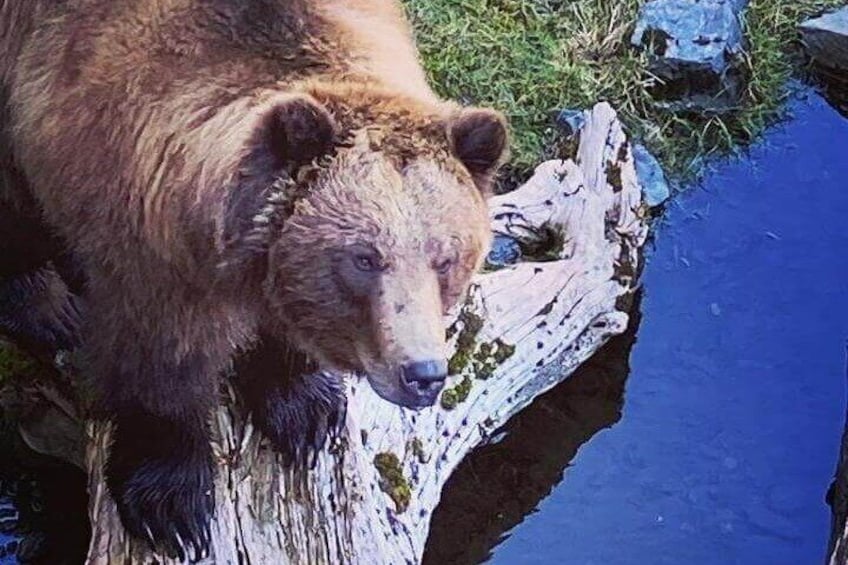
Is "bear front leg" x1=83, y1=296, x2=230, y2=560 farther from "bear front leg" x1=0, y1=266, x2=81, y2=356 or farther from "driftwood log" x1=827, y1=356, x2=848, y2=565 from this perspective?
"driftwood log" x1=827, y1=356, x2=848, y2=565

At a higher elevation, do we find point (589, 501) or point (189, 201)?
point (189, 201)

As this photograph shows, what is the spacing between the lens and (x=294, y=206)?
3.09m

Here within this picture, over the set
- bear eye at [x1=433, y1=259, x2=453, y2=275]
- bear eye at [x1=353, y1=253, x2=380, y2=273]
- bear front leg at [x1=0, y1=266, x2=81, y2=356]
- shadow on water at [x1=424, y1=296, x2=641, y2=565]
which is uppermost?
bear eye at [x1=353, y1=253, x2=380, y2=273]

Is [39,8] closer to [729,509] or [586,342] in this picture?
[586,342]

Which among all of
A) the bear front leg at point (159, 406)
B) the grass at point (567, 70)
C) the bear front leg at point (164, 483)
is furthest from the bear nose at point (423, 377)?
the grass at point (567, 70)

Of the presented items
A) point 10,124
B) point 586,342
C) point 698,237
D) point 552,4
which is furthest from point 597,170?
point 10,124

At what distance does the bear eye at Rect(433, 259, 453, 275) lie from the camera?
309 centimetres

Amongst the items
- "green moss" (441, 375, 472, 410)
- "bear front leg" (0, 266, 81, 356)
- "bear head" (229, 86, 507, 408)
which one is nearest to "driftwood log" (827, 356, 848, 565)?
"green moss" (441, 375, 472, 410)

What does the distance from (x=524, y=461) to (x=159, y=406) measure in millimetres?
1784

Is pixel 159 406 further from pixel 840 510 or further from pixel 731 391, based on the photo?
pixel 731 391

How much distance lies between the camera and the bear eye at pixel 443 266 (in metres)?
3.09

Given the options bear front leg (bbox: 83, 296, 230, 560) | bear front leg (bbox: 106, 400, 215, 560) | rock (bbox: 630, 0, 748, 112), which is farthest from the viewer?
rock (bbox: 630, 0, 748, 112)

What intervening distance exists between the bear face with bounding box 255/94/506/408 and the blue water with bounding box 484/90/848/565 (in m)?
1.91

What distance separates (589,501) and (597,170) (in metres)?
1.02
